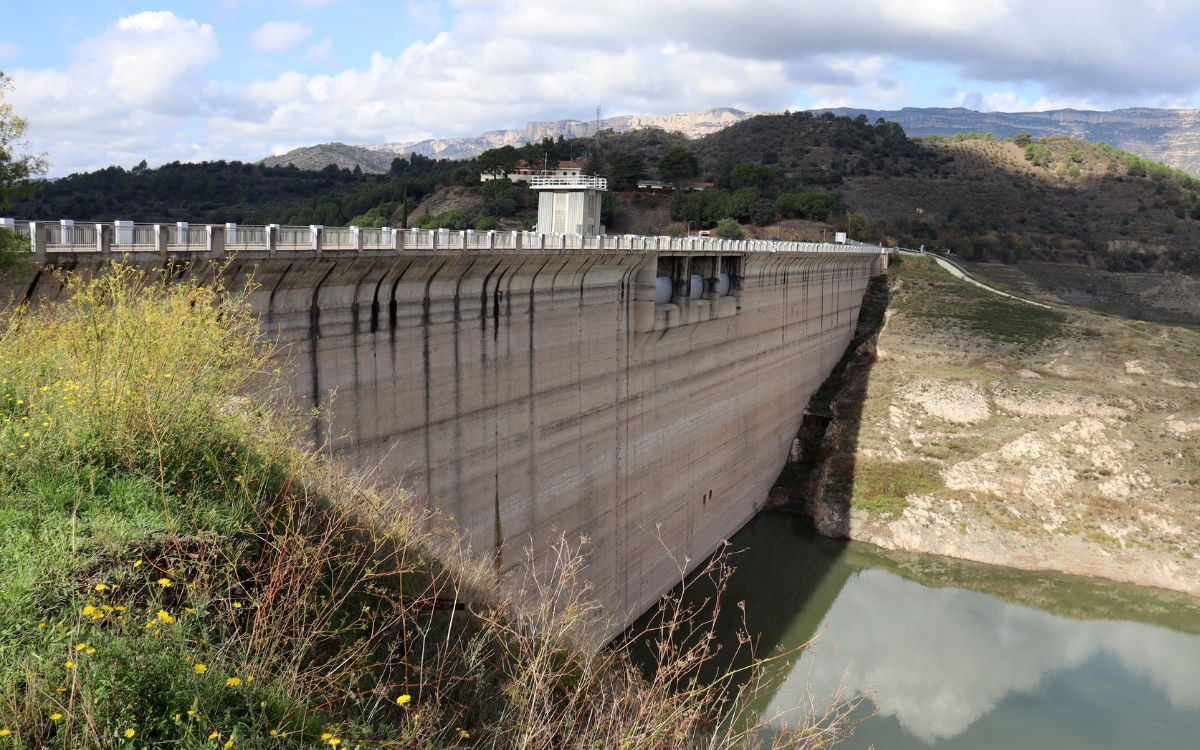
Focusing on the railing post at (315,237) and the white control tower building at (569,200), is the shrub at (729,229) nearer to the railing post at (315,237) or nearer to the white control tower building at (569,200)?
the white control tower building at (569,200)

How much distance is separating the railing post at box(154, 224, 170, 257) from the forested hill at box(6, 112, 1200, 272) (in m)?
38.8

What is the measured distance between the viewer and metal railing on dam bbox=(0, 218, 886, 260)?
11.7 m

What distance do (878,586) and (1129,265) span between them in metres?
70.1

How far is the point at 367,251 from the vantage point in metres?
15.9

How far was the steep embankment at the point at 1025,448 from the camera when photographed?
33.4 m

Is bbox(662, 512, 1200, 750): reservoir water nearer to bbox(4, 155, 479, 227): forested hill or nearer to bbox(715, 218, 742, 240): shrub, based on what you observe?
bbox(715, 218, 742, 240): shrub

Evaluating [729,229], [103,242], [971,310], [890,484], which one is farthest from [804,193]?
[103,242]

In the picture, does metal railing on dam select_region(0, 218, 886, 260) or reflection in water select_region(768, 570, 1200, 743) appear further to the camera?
reflection in water select_region(768, 570, 1200, 743)

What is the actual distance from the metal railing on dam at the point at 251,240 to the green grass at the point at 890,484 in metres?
19.7

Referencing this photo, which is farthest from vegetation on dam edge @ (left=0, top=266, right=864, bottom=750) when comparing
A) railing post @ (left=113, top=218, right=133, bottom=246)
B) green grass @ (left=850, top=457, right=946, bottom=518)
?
green grass @ (left=850, top=457, right=946, bottom=518)

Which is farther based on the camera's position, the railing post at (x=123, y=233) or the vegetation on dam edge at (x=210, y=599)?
the railing post at (x=123, y=233)

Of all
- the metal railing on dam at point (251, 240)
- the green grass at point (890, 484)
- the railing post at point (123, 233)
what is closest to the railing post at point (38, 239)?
the metal railing on dam at point (251, 240)

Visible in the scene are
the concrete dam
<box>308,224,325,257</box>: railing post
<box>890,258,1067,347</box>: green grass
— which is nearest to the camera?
the concrete dam

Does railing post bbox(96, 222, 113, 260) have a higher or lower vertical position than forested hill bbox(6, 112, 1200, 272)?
lower
